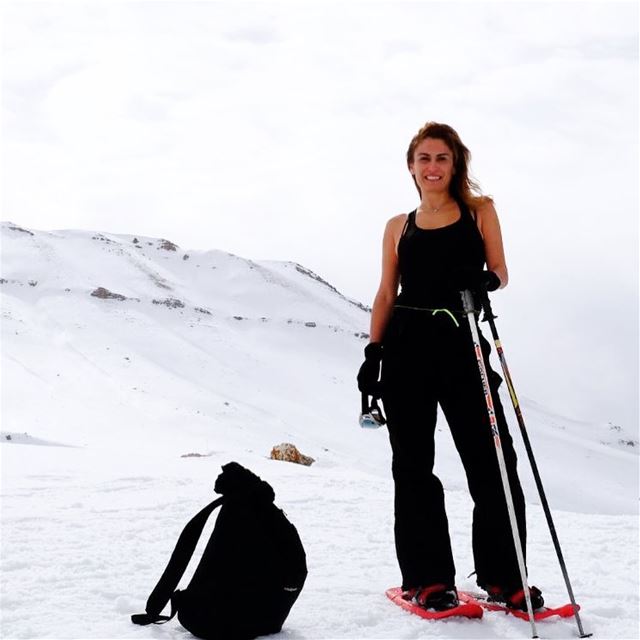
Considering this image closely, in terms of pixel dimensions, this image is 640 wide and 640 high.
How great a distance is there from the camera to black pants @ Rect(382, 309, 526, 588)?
409 cm

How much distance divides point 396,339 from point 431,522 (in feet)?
3.30

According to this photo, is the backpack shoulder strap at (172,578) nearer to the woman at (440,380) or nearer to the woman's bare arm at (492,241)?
the woman at (440,380)

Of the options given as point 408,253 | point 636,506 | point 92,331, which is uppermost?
point 92,331

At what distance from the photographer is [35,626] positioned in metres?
3.67

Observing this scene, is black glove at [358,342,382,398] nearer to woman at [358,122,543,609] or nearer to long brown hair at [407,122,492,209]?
woman at [358,122,543,609]

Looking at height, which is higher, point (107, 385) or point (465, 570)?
point (107, 385)

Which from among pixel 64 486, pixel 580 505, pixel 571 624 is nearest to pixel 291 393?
pixel 580 505

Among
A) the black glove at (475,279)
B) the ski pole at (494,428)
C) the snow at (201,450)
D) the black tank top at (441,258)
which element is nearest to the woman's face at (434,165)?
the black tank top at (441,258)

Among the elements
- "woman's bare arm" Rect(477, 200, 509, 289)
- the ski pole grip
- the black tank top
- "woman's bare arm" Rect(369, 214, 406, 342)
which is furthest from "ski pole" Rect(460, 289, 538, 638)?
"woman's bare arm" Rect(369, 214, 406, 342)

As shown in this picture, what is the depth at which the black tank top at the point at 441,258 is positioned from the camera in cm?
416

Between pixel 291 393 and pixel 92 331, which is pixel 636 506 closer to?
pixel 291 393

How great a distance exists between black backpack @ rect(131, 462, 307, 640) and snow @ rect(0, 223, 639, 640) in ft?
0.69

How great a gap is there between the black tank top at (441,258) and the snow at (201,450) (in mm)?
1641

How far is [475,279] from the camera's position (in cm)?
398
